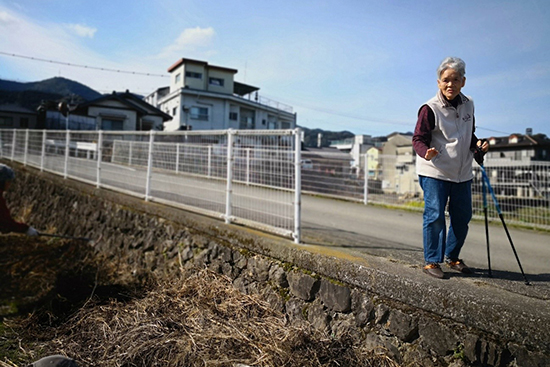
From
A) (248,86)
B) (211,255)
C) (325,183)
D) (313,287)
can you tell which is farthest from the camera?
(248,86)

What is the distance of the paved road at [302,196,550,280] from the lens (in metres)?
3.61

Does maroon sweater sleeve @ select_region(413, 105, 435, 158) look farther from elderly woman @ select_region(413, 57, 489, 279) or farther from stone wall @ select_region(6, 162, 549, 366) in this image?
stone wall @ select_region(6, 162, 549, 366)

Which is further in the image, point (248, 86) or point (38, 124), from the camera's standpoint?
point (248, 86)

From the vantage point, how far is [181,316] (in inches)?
125

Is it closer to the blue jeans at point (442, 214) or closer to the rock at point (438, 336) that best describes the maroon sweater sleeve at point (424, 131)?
the blue jeans at point (442, 214)

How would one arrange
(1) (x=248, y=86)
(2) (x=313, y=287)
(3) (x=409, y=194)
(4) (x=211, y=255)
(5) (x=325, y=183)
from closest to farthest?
(2) (x=313, y=287) → (4) (x=211, y=255) → (3) (x=409, y=194) → (5) (x=325, y=183) → (1) (x=248, y=86)

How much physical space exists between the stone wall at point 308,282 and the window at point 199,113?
27790 millimetres

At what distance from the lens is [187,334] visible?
2.83 meters

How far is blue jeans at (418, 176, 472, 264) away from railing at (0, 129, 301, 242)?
1291 mm

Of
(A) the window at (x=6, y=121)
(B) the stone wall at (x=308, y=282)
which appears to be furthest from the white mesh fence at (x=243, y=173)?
(A) the window at (x=6, y=121)

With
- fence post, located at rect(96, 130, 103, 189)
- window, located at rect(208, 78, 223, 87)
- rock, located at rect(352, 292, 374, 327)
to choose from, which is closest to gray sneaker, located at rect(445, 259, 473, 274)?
rock, located at rect(352, 292, 374, 327)

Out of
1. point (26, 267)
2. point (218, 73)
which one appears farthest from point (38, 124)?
point (26, 267)

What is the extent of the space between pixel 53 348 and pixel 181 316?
3.70 ft

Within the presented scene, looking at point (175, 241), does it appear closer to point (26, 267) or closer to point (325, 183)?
point (26, 267)
